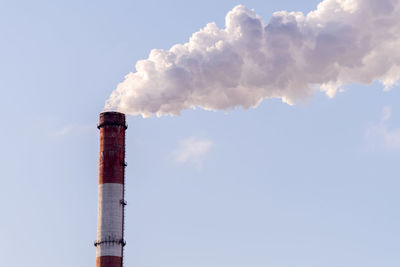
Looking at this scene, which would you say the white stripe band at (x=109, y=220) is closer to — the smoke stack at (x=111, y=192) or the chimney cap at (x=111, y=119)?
the smoke stack at (x=111, y=192)

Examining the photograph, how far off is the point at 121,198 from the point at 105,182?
190cm

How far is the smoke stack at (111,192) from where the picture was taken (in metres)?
57.7

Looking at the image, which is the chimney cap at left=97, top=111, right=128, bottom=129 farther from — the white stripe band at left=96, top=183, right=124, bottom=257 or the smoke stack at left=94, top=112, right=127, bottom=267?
the white stripe band at left=96, top=183, right=124, bottom=257

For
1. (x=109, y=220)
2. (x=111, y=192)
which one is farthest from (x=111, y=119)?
(x=109, y=220)

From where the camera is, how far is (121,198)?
5922cm

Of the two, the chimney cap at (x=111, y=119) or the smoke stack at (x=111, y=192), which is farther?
the chimney cap at (x=111, y=119)

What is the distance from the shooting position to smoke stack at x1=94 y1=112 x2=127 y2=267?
5766cm

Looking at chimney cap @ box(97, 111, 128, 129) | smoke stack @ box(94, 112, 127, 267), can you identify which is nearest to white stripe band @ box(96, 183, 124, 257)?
smoke stack @ box(94, 112, 127, 267)

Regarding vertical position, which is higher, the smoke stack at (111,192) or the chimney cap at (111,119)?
the chimney cap at (111,119)

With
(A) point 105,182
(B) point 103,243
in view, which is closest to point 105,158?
(A) point 105,182

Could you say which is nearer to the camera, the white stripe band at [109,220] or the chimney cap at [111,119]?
the white stripe band at [109,220]

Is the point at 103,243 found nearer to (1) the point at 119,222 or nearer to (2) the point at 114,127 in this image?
(1) the point at 119,222

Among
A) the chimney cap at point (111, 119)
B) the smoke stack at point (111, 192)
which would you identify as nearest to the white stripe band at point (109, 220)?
the smoke stack at point (111, 192)

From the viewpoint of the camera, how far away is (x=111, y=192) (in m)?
58.7
